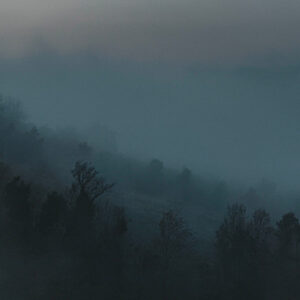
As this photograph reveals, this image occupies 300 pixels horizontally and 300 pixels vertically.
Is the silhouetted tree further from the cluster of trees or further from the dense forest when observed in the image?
the cluster of trees

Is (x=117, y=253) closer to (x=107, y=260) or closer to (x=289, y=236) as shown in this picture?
(x=107, y=260)

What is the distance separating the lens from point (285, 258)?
58.5 metres

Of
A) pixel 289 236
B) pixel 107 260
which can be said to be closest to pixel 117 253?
pixel 107 260

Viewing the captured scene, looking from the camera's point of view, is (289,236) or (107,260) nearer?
(107,260)

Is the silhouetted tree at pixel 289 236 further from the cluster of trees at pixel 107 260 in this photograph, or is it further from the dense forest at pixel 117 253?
the cluster of trees at pixel 107 260

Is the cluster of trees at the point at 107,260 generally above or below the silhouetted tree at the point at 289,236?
below

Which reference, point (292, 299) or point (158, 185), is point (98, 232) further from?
point (158, 185)

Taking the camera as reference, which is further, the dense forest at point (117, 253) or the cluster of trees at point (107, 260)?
the dense forest at point (117, 253)

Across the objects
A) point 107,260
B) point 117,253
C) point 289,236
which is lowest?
point 107,260

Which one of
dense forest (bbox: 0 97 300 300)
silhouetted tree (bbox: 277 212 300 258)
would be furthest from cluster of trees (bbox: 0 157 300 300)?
silhouetted tree (bbox: 277 212 300 258)

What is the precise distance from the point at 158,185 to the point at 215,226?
2504 cm

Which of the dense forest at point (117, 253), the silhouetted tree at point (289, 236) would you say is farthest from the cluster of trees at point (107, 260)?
the silhouetted tree at point (289, 236)

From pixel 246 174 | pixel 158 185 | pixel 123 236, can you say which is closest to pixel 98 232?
pixel 123 236

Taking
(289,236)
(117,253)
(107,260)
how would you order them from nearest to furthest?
(107,260) < (117,253) < (289,236)
